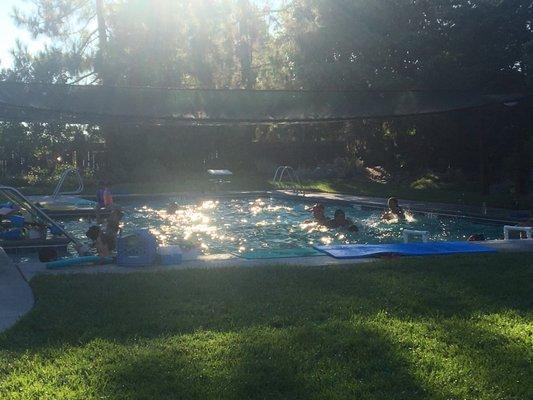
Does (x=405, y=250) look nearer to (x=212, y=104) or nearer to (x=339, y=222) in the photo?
(x=212, y=104)

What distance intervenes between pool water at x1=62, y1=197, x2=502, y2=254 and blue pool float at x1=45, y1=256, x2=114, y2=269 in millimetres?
3970

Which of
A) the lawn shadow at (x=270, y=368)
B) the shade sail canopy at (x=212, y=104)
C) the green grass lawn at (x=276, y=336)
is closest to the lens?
the lawn shadow at (x=270, y=368)

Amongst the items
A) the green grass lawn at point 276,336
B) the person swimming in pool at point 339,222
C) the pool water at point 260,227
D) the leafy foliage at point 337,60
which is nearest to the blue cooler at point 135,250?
the green grass lawn at point 276,336

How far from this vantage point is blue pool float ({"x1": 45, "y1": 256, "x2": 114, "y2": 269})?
8555mm

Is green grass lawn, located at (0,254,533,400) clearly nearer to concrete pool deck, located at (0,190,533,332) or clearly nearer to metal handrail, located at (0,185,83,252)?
concrete pool deck, located at (0,190,533,332)

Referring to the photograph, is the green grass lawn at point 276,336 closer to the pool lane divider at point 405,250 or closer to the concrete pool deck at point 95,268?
the concrete pool deck at point 95,268

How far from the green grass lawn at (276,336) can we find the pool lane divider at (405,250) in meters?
1.38

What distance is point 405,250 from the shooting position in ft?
32.2

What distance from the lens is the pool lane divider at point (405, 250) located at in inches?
372

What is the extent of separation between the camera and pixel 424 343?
5184 mm

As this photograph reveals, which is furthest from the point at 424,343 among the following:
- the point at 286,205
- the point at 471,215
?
the point at 286,205

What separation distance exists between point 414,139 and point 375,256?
20.2 m

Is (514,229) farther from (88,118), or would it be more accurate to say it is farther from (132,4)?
(132,4)

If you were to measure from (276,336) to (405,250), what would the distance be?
4854 mm
